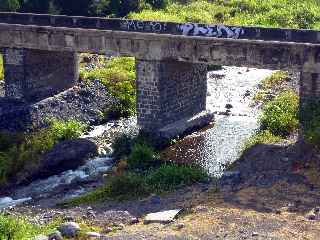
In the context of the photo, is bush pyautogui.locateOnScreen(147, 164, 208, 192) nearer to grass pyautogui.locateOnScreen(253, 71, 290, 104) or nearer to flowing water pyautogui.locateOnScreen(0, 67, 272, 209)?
→ flowing water pyautogui.locateOnScreen(0, 67, 272, 209)

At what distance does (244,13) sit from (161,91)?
3345 cm

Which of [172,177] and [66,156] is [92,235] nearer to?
[172,177]

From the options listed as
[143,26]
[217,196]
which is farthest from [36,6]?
[217,196]

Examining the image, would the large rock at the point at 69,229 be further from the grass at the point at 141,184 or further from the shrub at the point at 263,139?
the shrub at the point at 263,139

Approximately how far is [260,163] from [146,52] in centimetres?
887

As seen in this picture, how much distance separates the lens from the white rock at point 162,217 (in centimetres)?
2370

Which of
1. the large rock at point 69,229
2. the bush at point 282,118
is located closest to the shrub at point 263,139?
the bush at point 282,118

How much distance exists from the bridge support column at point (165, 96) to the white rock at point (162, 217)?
34.6 feet

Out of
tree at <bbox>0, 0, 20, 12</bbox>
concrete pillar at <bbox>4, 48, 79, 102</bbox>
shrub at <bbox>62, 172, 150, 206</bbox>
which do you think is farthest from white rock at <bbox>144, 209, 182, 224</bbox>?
tree at <bbox>0, 0, 20, 12</bbox>

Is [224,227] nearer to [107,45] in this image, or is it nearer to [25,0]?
[107,45]

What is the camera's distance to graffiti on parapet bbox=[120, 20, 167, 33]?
121 feet

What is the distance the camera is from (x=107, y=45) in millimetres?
36000

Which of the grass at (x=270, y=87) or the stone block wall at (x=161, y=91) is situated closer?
the stone block wall at (x=161, y=91)

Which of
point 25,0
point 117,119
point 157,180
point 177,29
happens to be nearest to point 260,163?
point 157,180
